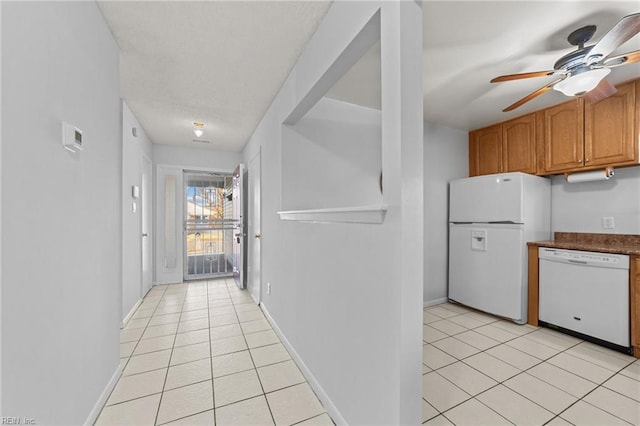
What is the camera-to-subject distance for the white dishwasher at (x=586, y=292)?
2324 mm

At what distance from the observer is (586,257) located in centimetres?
254

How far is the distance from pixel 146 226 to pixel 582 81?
5.24 metres

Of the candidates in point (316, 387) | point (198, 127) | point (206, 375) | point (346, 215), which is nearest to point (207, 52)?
point (346, 215)

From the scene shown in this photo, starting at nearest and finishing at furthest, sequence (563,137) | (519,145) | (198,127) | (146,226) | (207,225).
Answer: (563,137) → (519,145) → (198,127) → (146,226) → (207,225)

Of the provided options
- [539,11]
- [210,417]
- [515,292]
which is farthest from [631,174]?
[210,417]

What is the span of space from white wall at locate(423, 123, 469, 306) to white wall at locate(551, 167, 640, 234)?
1183mm

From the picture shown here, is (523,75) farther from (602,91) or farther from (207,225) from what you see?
(207,225)

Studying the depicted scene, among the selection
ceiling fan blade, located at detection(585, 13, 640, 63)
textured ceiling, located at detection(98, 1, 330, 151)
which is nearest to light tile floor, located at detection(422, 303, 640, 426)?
ceiling fan blade, located at detection(585, 13, 640, 63)

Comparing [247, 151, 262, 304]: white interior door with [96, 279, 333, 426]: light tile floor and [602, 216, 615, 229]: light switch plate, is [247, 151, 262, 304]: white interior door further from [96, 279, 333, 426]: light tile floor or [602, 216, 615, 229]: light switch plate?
[602, 216, 615, 229]: light switch plate

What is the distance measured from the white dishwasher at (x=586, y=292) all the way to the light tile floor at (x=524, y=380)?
17cm

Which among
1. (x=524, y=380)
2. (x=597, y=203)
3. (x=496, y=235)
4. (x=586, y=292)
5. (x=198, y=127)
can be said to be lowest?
(x=524, y=380)

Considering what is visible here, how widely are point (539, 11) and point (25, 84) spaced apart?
262cm

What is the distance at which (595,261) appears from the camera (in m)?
2.48

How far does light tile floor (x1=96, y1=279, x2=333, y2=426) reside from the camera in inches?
62.9
